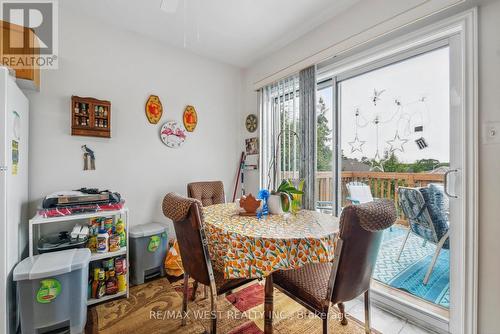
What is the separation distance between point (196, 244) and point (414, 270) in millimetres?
2372

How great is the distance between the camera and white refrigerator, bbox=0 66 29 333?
4.40 feet

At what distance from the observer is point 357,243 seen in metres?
1.12

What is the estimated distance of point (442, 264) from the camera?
2.37 m

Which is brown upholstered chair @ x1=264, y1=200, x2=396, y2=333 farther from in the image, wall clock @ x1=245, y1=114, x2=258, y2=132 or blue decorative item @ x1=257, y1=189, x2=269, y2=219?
wall clock @ x1=245, y1=114, x2=258, y2=132

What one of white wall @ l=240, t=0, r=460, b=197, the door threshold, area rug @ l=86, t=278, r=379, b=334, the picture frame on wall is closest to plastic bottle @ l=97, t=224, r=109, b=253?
area rug @ l=86, t=278, r=379, b=334

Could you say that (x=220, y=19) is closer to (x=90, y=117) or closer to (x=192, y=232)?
(x=90, y=117)

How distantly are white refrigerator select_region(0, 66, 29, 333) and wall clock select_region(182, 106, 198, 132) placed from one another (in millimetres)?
1452

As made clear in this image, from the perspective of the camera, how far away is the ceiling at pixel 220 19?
2.00 meters

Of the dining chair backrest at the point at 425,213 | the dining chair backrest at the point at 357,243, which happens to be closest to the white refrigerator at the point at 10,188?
the dining chair backrest at the point at 357,243

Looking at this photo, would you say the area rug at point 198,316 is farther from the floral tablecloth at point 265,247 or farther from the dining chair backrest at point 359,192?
the dining chair backrest at point 359,192

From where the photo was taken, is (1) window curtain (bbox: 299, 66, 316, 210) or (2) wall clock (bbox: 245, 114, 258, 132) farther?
(2) wall clock (bbox: 245, 114, 258, 132)

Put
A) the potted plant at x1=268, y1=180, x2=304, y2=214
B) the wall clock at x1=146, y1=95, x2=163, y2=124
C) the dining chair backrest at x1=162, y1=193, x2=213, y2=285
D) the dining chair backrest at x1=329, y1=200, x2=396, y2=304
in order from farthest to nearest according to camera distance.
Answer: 1. the wall clock at x1=146, y1=95, x2=163, y2=124
2. the potted plant at x1=268, y1=180, x2=304, y2=214
3. the dining chair backrest at x1=162, y1=193, x2=213, y2=285
4. the dining chair backrest at x1=329, y1=200, x2=396, y2=304

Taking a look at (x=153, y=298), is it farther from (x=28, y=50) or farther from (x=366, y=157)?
(x=366, y=157)

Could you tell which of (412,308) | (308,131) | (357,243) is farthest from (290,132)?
(412,308)
